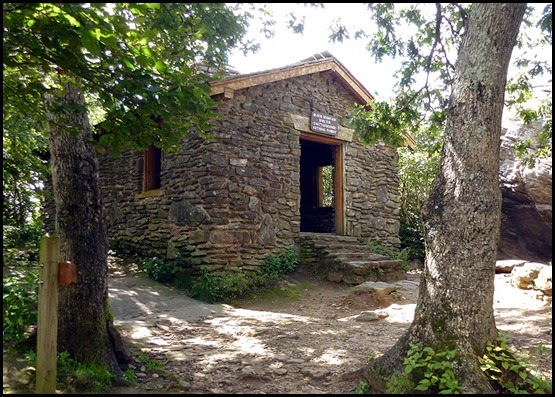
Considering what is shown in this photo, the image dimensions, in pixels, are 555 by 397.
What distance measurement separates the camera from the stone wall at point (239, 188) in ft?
25.0

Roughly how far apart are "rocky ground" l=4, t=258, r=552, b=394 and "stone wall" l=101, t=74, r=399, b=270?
38.1 inches

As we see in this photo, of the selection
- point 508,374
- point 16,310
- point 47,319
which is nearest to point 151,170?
point 16,310

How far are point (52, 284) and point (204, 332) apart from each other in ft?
9.16

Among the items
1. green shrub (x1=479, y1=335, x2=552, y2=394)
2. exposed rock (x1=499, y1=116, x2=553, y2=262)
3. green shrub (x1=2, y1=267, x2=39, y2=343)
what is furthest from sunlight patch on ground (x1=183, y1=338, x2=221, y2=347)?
exposed rock (x1=499, y1=116, x2=553, y2=262)

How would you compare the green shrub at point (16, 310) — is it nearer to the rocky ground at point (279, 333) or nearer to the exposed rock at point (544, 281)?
the rocky ground at point (279, 333)

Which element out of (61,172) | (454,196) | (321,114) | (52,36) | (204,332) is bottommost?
(204,332)

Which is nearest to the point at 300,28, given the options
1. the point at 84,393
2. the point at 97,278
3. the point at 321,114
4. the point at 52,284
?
the point at 321,114

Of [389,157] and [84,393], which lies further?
[389,157]

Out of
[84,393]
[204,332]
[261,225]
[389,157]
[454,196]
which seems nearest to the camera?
[84,393]

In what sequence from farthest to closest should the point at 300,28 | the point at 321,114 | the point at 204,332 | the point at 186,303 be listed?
the point at 321,114 < the point at 186,303 < the point at 300,28 < the point at 204,332

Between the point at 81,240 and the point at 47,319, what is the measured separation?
1.06 metres

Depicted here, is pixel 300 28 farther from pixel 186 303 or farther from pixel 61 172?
pixel 186 303

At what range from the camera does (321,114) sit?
9508mm

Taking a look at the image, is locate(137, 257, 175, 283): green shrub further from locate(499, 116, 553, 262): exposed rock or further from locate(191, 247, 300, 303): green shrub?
locate(499, 116, 553, 262): exposed rock
